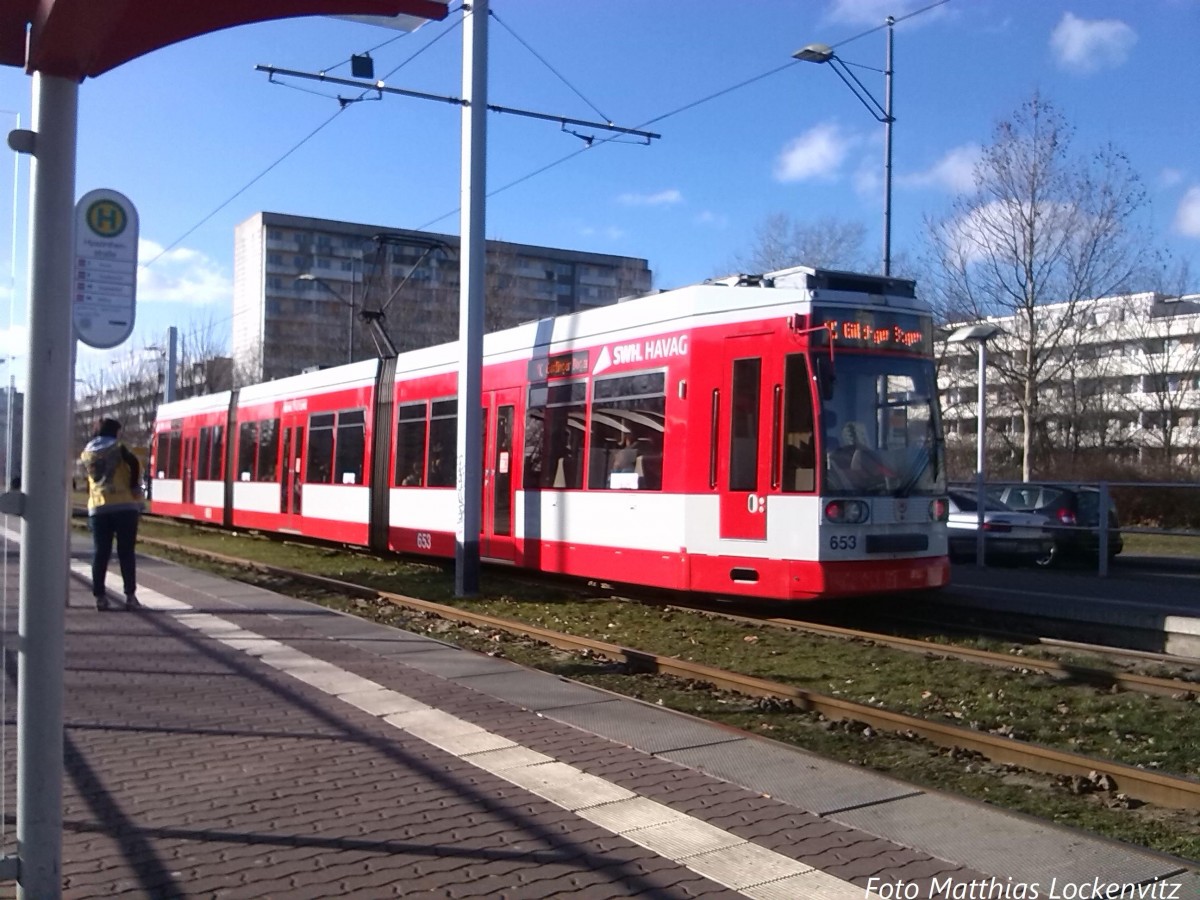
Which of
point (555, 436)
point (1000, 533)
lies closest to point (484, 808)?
point (555, 436)

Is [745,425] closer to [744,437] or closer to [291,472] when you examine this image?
[744,437]

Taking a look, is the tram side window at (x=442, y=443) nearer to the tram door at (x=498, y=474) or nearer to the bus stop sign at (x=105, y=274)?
the tram door at (x=498, y=474)

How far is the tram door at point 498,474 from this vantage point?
15789 millimetres

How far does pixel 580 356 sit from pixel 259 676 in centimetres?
666

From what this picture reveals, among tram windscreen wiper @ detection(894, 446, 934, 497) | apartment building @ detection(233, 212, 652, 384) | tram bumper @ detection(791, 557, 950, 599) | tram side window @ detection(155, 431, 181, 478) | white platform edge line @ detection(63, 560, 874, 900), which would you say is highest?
apartment building @ detection(233, 212, 652, 384)

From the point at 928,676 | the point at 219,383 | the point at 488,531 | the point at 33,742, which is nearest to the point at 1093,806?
the point at 928,676

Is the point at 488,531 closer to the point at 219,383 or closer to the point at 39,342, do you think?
the point at 39,342

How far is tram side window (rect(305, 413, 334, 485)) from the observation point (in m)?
21.7

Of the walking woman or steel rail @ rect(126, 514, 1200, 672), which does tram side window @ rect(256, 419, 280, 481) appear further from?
steel rail @ rect(126, 514, 1200, 672)

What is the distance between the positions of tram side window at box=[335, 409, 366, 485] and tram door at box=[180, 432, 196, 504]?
10.1 meters

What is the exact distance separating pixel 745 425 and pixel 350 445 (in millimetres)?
10479

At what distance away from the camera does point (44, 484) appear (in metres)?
3.96

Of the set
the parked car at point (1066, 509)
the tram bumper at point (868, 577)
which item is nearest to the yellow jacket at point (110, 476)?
the tram bumper at point (868, 577)

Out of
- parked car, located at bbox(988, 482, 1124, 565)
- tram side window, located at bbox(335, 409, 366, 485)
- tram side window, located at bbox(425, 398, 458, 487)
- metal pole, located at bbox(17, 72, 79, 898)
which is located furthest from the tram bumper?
tram side window, located at bbox(335, 409, 366, 485)
